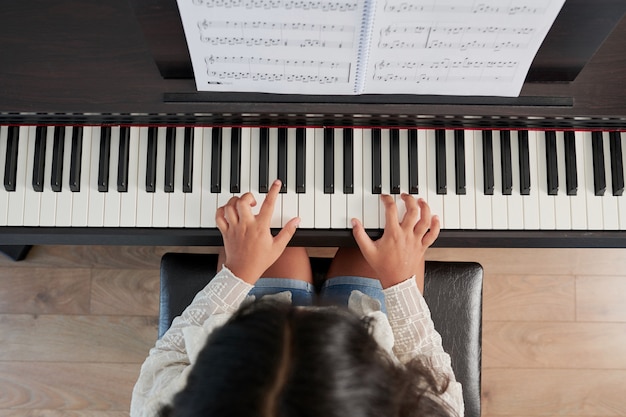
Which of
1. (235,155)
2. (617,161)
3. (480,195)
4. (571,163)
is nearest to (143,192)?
(235,155)

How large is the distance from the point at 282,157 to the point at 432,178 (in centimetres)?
37

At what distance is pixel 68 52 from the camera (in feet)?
4.15

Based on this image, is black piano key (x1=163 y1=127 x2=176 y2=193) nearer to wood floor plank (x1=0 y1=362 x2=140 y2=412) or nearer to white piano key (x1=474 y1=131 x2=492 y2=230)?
white piano key (x1=474 y1=131 x2=492 y2=230)

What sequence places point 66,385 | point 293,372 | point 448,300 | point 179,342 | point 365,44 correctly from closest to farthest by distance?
point 293,372
point 365,44
point 179,342
point 448,300
point 66,385

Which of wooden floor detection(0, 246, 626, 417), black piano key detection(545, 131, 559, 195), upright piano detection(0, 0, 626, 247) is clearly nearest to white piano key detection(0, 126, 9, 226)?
upright piano detection(0, 0, 626, 247)

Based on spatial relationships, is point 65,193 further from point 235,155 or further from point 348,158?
point 348,158

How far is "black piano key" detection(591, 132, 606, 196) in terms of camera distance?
1.36 metres

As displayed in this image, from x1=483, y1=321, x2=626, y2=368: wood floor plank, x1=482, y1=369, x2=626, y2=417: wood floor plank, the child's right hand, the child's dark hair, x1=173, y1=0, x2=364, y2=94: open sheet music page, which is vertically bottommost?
x1=482, y1=369, x2=626, y2=417: wood floor plank

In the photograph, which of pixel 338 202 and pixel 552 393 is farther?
pixel 552 393

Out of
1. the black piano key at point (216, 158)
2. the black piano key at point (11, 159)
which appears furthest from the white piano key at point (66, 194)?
the black piano key at point (216, 158)

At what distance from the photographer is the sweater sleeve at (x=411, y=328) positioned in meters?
1.32

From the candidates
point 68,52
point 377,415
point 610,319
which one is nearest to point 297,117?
point 68,52

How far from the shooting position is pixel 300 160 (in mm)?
1352

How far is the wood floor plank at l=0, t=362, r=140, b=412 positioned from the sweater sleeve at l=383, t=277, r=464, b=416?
1.09 meters
